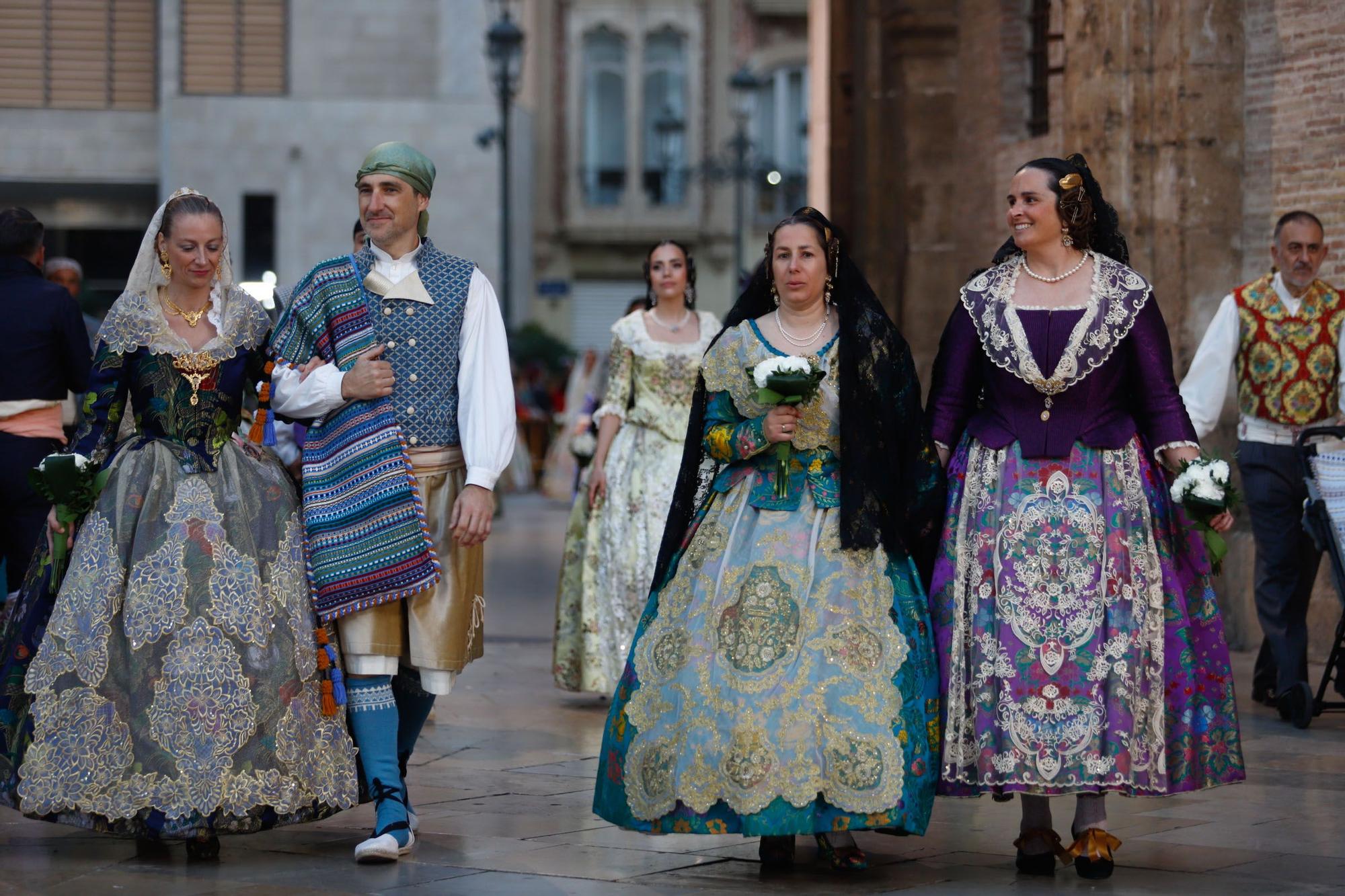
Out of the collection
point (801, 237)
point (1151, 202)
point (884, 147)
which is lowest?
point (801, 237)

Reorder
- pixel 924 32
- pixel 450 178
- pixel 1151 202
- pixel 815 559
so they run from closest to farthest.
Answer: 1. pixel 815 559
2. pixel 1151 202
3. pixel 924 32
4. pixel 450 178

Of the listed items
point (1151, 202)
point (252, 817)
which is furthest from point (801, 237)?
point (1151, 202)

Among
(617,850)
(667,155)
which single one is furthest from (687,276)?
(667,155)

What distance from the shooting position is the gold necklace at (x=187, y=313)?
21.0ft

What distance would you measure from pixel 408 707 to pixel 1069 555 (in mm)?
2140

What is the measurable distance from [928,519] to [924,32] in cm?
976

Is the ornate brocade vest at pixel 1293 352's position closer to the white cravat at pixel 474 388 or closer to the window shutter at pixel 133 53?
the white cravat at pixel 474 388

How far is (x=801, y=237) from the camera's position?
19.8 feet

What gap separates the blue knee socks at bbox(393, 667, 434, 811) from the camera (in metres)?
6.46

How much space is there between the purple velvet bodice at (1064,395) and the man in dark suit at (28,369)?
3.85m

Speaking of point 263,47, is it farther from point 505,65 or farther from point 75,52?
point 505,65

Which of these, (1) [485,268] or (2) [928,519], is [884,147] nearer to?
(2) [928,519]

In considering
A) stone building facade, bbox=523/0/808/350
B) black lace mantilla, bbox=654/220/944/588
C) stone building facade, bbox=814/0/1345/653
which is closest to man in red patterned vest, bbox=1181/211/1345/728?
stone building facade, bbox=814/0/1345/653

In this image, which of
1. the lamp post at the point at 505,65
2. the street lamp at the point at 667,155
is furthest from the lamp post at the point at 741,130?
the street lamp at the point at 667,155
